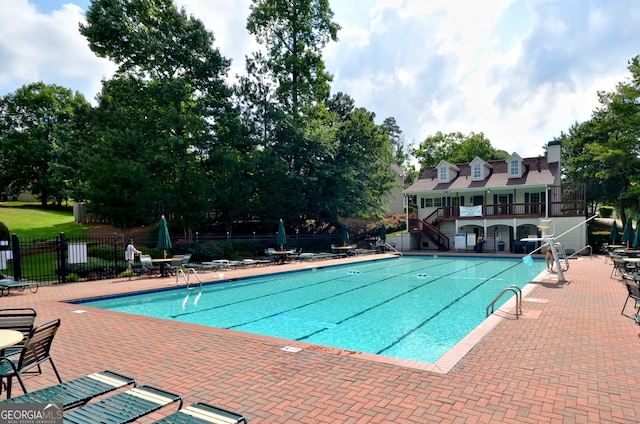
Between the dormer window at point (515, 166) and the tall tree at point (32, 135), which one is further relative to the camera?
the tall tree at point (32, 135)

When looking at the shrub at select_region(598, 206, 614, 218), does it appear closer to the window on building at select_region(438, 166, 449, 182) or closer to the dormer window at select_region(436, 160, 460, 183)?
the dormer window at select_region(436, 160, 460, 183)

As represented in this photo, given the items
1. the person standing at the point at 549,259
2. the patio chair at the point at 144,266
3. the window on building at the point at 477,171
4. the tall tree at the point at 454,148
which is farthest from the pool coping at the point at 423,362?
the tall tree at the point at 454,148

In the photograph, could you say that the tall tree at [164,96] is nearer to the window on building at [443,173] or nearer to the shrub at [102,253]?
the shrub at [102,253]

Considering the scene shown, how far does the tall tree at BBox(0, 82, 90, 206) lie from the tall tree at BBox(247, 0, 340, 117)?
932 inches

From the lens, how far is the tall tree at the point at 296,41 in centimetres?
3186

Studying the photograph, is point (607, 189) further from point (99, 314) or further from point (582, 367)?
point (99, 314)

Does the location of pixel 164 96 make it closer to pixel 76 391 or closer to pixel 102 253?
pixel 102 253

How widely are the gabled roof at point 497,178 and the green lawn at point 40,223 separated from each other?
101 feet

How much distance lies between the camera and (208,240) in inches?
945

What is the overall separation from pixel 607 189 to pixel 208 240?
41.6m

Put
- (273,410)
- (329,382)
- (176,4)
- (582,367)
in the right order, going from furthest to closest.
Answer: (176,4) < (582,367) < (329,382) < (273,410)

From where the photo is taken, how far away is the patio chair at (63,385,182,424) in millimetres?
2961

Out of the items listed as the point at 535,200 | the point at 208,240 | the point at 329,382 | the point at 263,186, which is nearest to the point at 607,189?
the point at 535,200

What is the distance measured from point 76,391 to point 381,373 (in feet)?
12.0
